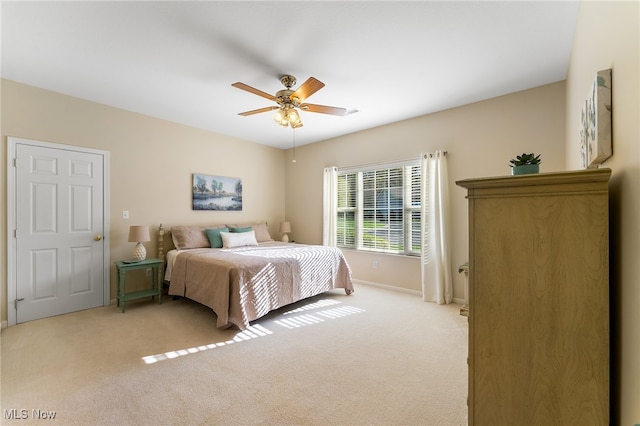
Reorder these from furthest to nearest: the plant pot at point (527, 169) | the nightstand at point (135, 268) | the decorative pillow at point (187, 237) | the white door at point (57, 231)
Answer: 1. the decorative pillow at point (187, 237)
2. the nightstand at point (135, 268)
3. the white door at point (57, 231)
4. the plant pot at point (527, 169)

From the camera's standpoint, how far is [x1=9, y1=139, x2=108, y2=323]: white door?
310cm

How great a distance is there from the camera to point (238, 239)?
14.6ft

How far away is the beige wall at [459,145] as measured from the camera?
314cm

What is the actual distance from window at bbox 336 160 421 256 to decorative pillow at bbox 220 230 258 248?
5.26 feet

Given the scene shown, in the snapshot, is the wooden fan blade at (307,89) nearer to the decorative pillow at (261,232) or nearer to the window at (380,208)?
the window at (380,208)

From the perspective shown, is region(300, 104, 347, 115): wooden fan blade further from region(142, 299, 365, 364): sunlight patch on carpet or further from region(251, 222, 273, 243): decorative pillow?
region(251, 222, 273, 243): decorative pillow

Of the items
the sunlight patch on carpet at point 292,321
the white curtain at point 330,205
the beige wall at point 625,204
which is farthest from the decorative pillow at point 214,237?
the beige wall at point 625,204

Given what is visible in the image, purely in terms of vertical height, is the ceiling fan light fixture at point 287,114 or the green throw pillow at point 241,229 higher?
the ceiling fan light fixture at point 287,114

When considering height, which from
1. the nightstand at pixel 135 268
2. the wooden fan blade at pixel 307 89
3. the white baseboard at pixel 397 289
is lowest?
the white baseboard at pixel 397 289

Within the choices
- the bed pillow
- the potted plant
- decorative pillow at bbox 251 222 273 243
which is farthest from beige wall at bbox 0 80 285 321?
the potted plant

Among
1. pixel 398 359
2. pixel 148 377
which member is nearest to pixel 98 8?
pixel 148 377

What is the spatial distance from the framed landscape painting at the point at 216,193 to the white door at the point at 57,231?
4.19 feet

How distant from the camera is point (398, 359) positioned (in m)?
2.34
